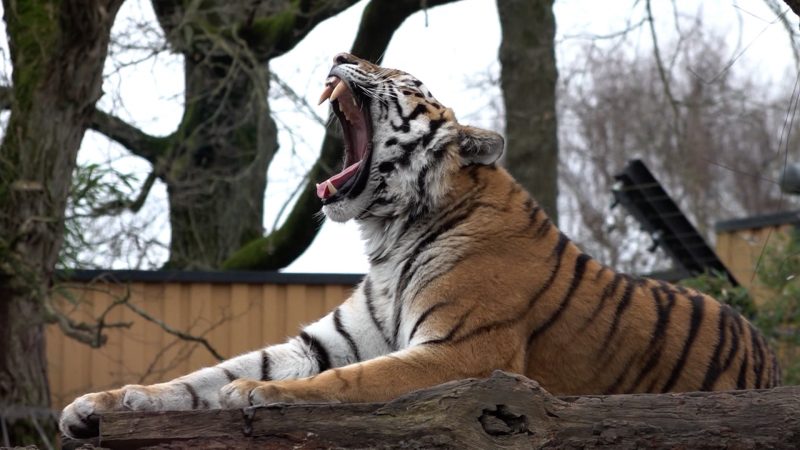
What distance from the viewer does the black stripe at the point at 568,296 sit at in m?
4.03

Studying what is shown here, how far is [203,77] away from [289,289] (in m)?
2.21

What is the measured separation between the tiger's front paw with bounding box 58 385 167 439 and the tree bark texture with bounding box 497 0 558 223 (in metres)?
6.23

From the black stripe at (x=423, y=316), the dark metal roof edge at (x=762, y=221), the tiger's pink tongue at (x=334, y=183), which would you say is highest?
the dark metal roof edge at (x=762, y=221)

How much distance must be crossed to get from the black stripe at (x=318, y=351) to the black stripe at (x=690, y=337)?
1.13 m

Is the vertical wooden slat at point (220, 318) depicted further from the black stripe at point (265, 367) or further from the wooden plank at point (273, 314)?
the black stripe at point (265, 367)

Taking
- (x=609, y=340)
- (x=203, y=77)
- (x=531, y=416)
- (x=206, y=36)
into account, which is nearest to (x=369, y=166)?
(x=609, y=340)

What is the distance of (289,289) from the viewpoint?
991cm

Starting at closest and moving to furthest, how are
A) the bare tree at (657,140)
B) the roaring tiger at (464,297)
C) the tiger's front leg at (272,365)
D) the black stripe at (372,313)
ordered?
the tiger's front leg at (272,365)
the roaring tiger at (464,297)
the black stripe at (372,313)
the bare tree at (657,140)

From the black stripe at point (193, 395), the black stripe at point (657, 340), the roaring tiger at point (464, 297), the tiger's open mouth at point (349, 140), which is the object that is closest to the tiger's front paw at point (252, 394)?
the roaring tiger at point (464, 297)

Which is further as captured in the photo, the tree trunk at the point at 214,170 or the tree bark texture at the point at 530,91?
the tree trunk at the point at 214,170

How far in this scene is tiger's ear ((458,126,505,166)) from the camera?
4336 mm

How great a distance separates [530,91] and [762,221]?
2.20 m

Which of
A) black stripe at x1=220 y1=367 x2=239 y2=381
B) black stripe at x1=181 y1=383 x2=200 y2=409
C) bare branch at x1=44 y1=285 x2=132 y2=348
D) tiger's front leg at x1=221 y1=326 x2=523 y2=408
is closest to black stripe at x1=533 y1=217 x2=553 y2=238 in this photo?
tiger's front leg at x1=221 y1=326 x2=523 y2=408

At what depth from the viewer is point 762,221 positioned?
10141 mm
